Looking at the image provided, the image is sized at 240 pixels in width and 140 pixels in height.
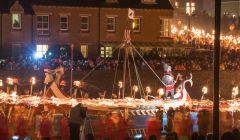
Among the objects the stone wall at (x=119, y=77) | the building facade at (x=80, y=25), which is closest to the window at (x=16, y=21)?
the building facade at (x=80, y=25)

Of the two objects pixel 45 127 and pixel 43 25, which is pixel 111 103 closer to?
pixel 45 127

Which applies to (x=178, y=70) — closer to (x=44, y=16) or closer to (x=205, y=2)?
(x=44, y=16)

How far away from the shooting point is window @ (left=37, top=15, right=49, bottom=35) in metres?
55.1

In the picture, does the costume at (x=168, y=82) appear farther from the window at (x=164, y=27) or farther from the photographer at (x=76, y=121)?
the window at (x=164, y=27)

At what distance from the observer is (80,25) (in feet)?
186

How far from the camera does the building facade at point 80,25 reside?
5431 centimetres

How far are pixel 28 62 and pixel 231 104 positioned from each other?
20.5 meters

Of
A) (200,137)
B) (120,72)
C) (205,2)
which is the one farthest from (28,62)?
(205,2)

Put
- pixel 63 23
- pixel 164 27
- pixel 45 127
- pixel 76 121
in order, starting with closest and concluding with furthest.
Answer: pixel 76 121 → pixel 45 127 → pixel 63 23 → pixel 164 27

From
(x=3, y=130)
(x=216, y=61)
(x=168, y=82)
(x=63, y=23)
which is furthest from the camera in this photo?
(x=63, y=23)

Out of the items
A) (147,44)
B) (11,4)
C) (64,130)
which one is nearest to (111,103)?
(64,130)

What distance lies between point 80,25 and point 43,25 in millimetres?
3577

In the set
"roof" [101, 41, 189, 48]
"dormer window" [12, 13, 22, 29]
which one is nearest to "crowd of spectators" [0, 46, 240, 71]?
"roof" [101, 41, 189, 48]

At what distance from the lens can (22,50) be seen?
178 feet
